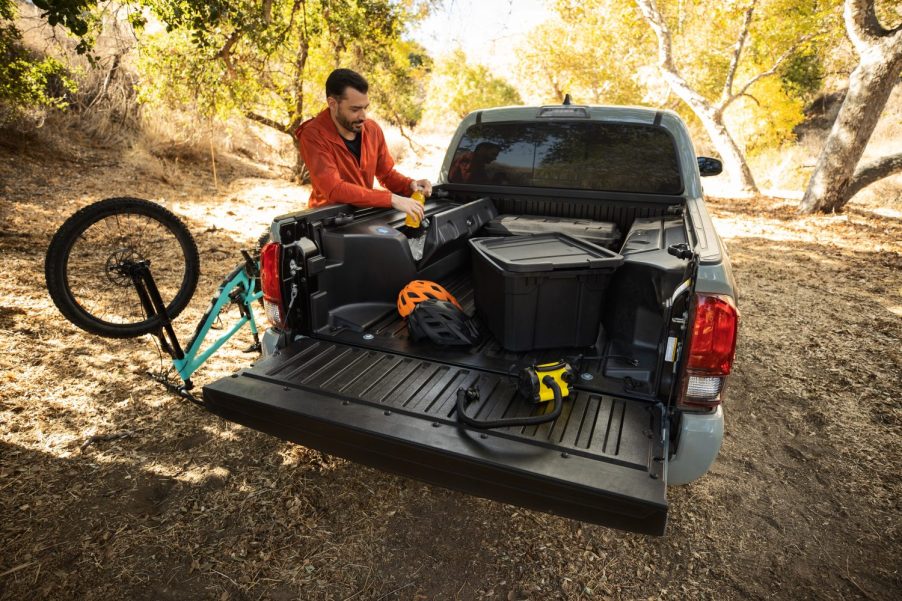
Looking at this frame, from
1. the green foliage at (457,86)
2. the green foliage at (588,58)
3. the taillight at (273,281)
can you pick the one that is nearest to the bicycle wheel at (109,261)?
the taillight at (273,281)

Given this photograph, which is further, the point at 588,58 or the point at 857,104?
the point at 588,58

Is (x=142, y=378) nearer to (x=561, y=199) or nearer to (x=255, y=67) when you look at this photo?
(x=561, y=199)

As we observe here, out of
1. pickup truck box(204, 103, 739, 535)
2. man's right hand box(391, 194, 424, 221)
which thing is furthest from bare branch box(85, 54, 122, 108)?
man's right hand box(391, 194, 424, 221)

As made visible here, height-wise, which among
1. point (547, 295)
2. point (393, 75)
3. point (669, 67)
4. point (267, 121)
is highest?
point (669, 67)

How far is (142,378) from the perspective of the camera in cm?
369

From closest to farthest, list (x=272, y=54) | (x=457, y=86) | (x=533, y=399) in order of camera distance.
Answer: (x=533, y=399) < (x=272, y=54) < (x=457, y=86)

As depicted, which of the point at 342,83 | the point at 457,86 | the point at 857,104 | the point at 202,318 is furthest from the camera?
the point at 457,86

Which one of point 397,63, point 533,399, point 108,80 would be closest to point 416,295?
point 533,399

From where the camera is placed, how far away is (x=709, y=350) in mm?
1936

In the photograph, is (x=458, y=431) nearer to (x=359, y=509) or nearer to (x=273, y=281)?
(x=359, y=509)

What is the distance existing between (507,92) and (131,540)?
27.4 m

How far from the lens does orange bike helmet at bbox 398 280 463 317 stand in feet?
9.29

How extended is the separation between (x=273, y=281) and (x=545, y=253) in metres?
1.43

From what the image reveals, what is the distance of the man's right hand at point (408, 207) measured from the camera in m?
3.19
